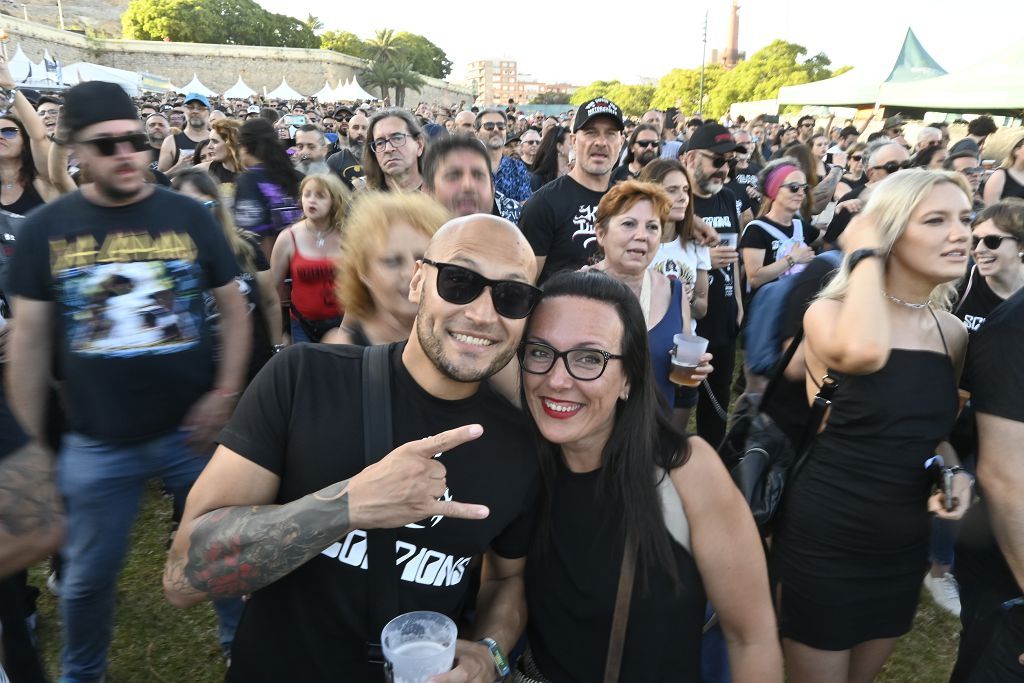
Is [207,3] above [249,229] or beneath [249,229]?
above

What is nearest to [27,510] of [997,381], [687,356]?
[687,356]

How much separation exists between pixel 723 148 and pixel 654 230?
2.18 m

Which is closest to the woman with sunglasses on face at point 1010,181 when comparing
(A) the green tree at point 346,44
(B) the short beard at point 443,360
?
(B) the short beard at point 443,360

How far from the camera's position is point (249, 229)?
15.3 feet

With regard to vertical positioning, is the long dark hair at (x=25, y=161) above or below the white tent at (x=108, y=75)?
below

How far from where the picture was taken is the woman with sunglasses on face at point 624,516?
160 centimetres

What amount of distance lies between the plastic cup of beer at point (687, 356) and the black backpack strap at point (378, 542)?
1.62 m

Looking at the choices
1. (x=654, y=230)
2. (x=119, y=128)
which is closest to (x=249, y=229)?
(x=119, y=128)

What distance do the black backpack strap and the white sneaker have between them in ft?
11.2

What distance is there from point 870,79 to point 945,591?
107 ft

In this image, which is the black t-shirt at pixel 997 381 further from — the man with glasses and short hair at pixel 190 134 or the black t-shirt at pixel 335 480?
the man with glasses and short hair at pixel 190 134

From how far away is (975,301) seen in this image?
11.7 ft

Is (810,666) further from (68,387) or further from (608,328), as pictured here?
(68,387)

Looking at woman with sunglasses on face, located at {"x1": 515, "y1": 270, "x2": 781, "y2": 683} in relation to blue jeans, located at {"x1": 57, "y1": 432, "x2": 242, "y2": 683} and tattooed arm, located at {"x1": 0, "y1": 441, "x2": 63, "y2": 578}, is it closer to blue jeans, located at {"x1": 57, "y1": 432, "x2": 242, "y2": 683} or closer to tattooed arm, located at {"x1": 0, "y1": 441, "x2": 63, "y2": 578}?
tattooed arm, located at {"x1": 0, "y1": 441, "x2": 63, "y2": 578}
